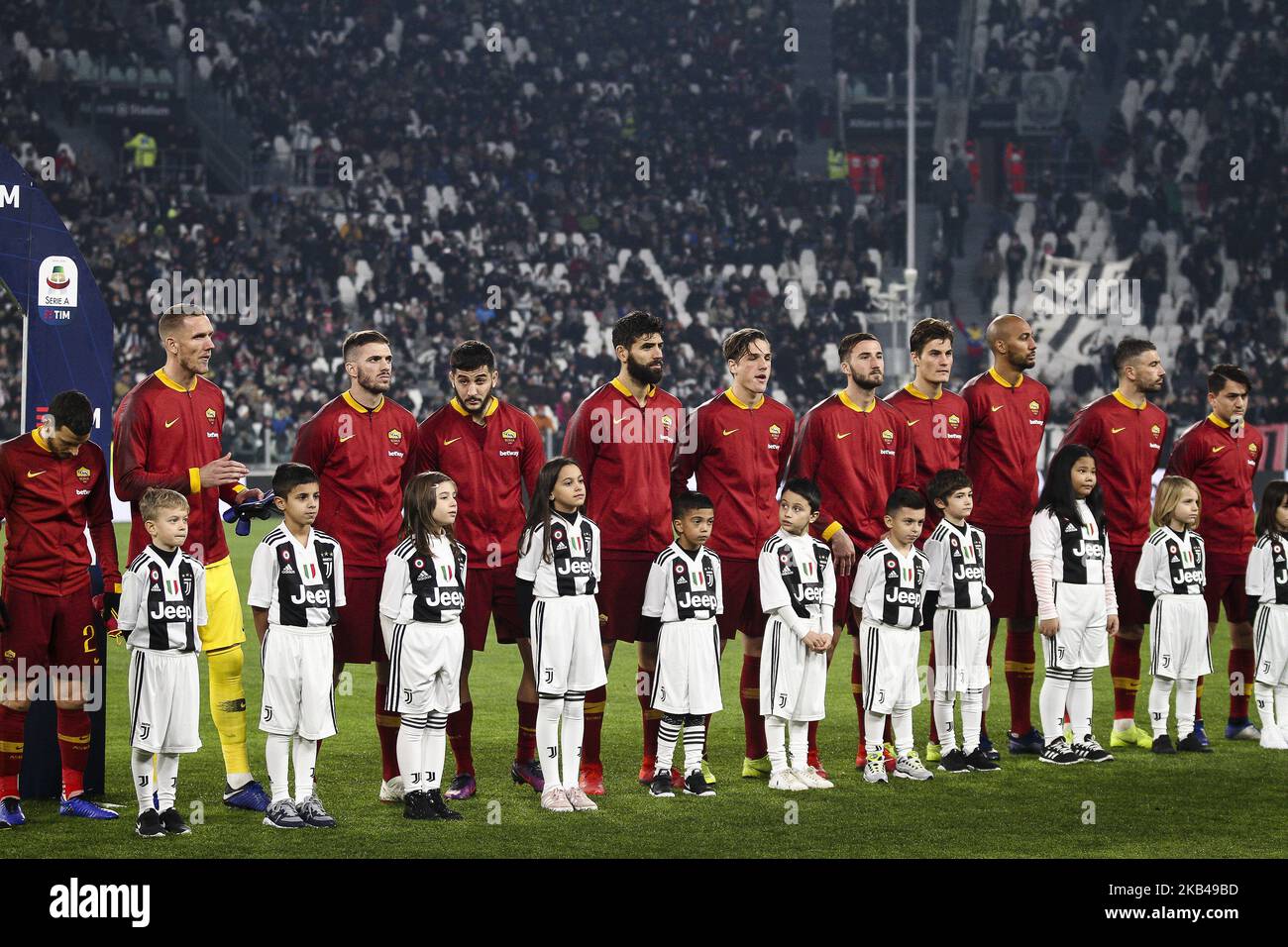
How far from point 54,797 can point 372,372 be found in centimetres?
262

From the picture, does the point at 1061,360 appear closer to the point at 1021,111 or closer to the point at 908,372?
the point at 908,372

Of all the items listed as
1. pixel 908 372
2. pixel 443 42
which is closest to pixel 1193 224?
pixel 908 372

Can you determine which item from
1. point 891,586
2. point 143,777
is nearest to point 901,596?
point 891,586

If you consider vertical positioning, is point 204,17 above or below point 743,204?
above

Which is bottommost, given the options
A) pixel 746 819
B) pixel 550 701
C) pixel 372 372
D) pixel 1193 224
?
pixel 746 819

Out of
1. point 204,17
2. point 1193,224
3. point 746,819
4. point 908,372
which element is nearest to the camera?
point 746,819

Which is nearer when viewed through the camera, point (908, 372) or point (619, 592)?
point (619, 592)

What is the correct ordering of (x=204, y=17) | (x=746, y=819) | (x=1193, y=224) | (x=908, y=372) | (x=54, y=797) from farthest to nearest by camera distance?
(x=204, y=17), (x=1193, y=224), (x=908, y=372), (x=54, y=797), (x=746, y=819)

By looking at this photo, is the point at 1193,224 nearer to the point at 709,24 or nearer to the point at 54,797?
the point at 709,24

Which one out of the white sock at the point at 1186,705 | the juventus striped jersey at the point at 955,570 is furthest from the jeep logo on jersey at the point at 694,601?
the white sock at the point at 1186,705

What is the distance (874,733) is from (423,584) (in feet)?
8.38

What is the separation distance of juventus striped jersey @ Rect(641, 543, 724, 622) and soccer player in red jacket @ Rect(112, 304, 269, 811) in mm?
1948

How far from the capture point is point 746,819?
7.19 meters

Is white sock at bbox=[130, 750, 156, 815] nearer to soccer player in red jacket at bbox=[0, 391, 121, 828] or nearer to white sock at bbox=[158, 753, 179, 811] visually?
white sock at bbox=[158, 753, 179, 811]
